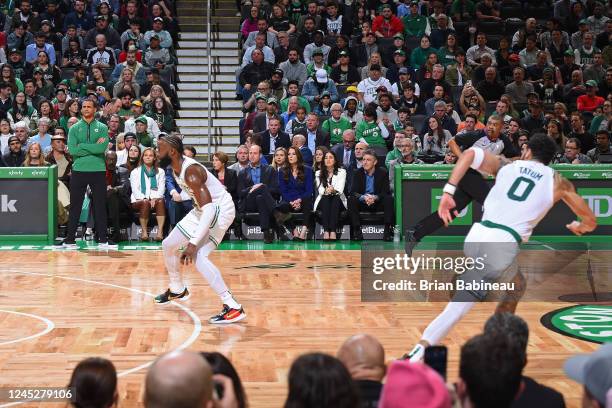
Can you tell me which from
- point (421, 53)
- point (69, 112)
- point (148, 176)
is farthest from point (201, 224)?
point (421, 53)

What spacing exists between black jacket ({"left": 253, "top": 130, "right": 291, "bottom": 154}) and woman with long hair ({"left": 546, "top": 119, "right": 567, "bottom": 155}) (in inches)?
178

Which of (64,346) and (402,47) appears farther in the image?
(402,47)

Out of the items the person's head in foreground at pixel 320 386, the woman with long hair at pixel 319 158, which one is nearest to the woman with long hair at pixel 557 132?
the woman with long hair at pixel 319 158

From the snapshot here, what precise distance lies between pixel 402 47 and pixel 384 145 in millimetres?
3708

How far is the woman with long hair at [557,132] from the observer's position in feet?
57.4

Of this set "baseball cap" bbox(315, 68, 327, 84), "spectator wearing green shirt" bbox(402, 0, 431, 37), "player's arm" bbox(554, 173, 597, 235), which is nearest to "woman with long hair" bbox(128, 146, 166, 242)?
"baseball cap" bbox(315, 68, 327, 84)

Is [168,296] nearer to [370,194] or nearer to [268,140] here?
[370,194]

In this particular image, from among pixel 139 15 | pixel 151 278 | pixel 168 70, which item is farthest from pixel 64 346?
pixel 139 15

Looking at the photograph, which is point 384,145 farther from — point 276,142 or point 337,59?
point 337,59

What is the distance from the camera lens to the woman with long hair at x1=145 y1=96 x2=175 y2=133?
59.8 ft

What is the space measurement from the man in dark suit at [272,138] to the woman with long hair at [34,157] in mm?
3530

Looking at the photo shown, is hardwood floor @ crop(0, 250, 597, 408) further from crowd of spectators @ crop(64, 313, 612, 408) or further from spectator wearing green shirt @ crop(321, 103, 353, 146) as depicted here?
spectator wearing green shirt @ crop(321, 103, 353, 146)

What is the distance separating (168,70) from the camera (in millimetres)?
20250

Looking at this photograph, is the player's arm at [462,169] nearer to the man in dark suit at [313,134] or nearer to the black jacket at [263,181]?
the black jacket at [263,181]
